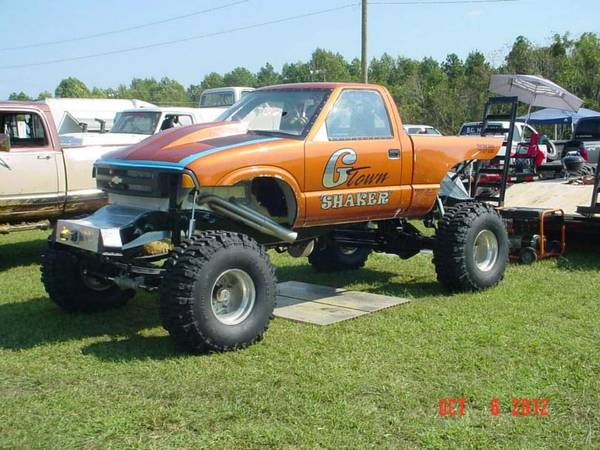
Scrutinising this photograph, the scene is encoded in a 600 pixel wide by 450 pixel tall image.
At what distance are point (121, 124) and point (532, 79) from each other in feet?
27.0

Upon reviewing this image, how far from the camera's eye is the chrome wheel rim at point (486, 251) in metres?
7.57

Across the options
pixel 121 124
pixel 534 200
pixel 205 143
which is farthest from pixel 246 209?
pixel 121 124

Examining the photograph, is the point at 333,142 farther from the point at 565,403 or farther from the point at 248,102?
the point at 565,403

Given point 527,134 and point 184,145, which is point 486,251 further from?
point 527,134

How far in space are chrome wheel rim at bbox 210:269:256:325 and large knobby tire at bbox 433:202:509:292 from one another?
95.3 inches

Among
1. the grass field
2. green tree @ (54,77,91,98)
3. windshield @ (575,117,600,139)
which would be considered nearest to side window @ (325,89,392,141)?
the grass field

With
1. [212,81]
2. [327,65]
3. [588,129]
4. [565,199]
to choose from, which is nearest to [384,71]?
[327,65]

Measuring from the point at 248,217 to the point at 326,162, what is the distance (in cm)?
86

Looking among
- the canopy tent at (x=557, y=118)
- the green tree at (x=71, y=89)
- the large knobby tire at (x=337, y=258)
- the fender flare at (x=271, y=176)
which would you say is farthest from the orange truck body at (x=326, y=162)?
the green tree at (x=71, y=89)

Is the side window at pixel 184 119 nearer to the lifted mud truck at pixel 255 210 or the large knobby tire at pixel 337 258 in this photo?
the large knobby tire at pixel 337 258

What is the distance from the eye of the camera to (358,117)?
6.62 metres

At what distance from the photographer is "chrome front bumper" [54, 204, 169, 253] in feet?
18.2

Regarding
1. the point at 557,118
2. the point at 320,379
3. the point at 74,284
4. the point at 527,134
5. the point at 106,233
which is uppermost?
the point at 557,118

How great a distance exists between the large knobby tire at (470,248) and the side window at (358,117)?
1.22 m
